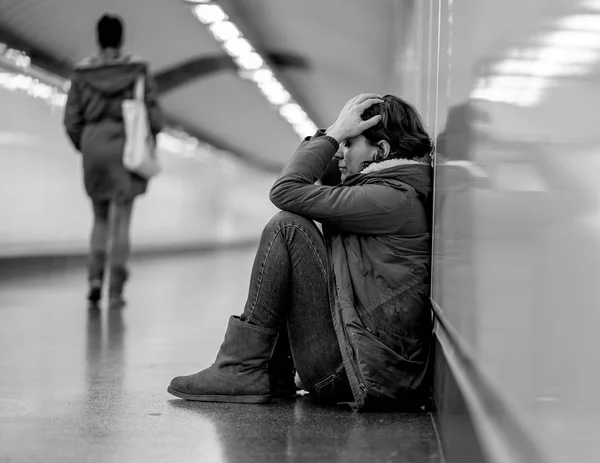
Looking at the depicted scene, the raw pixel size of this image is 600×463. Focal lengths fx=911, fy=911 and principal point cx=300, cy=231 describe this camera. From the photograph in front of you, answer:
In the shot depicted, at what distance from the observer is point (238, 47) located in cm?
1575

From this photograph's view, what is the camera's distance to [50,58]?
14523 millimetres

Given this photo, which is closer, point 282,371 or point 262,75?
point 282,371

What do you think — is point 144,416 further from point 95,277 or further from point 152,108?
point 152,108

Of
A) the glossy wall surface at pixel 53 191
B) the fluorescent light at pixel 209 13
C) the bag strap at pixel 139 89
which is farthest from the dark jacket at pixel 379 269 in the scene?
the fluorescent light at pixel 209 13

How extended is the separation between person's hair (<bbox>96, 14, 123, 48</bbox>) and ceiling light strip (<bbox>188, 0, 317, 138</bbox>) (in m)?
A: 5.46

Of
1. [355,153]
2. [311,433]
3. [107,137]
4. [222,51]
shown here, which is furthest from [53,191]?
[311,433]

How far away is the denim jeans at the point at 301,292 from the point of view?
9.88ft

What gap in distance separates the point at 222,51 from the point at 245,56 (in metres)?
0.57

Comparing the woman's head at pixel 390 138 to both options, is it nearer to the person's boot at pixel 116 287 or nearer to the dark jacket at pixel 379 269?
the dark jacket at pixel 379 269

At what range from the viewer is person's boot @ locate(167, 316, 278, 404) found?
10.1 feet

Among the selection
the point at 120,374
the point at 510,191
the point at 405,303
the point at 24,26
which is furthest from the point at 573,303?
the point at 24,26

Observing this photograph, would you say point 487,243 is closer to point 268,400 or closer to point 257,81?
point 268,400

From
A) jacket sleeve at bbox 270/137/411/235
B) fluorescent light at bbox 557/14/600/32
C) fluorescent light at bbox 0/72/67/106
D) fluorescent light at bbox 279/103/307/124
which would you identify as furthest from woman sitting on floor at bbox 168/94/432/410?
fluorescent light at bbox 279/103/307/124

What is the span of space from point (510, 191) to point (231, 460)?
116 centimetres
